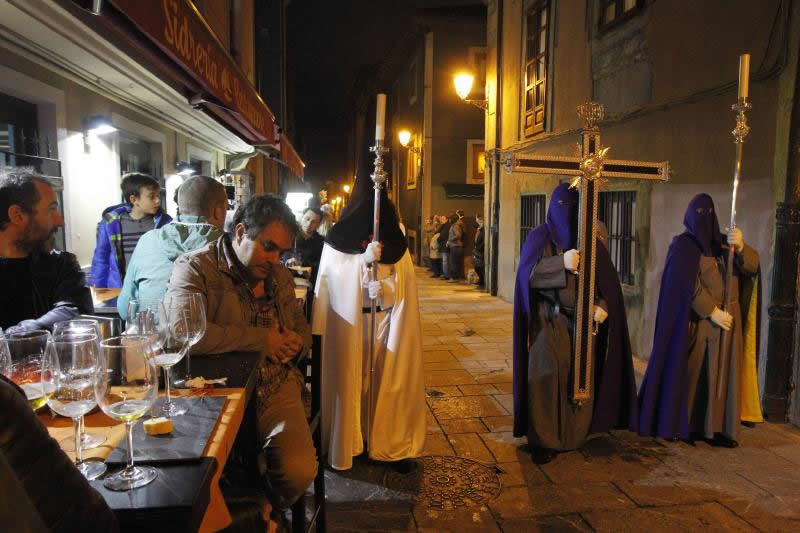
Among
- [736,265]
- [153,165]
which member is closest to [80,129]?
[153,165]

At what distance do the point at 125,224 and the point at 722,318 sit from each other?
510 cm

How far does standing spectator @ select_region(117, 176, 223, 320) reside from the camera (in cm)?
372

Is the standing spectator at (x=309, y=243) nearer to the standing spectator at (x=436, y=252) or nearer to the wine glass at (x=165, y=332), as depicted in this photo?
the wine glass at (x=165, y=332)

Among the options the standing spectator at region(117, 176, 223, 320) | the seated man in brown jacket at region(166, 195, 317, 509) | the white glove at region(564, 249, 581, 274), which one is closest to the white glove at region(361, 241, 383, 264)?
A: the seated man in brown jacket at region(166, 195, 317, 509)

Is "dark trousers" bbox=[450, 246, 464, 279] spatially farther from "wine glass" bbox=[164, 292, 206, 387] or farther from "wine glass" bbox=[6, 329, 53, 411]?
"wine glass" bbox=[6, 329, 53, 411]

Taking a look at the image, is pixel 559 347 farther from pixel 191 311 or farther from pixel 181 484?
pixel 181 484

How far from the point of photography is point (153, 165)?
772cm

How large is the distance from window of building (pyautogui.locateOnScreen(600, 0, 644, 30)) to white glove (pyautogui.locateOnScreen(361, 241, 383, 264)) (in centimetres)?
540

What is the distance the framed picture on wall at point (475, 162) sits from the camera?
19.1 meters

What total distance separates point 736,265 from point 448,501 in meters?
3.00

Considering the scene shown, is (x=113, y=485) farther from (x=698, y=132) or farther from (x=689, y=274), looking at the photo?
(x=698, y=132)

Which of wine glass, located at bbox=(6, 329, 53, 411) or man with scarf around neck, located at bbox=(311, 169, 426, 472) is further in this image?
man with scarf around neck, located at bbox=(311, 169, 426, 472)

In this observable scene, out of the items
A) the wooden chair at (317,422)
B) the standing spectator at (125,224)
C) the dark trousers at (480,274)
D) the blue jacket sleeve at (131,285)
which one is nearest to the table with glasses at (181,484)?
the wooden chair at (317,422)

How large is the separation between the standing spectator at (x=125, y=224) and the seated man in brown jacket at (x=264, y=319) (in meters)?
2.46
